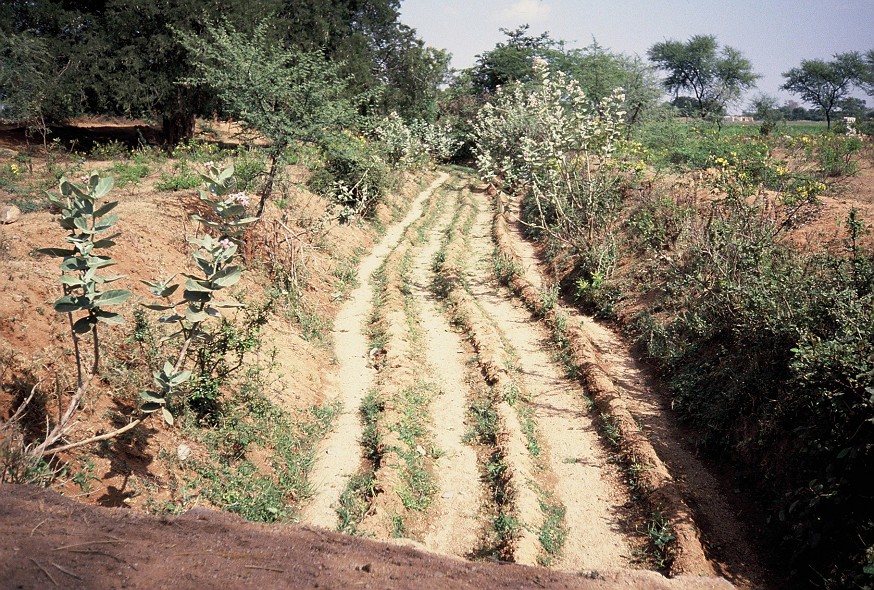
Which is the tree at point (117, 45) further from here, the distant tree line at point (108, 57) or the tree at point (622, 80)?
the tree at point (622, 80)

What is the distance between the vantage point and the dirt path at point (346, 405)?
6.36 metres

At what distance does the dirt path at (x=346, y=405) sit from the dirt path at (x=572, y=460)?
7.29 feet

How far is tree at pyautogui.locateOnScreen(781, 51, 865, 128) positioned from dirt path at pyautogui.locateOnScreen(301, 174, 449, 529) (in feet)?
141

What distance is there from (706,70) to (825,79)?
8499mm

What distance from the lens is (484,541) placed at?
5.95m

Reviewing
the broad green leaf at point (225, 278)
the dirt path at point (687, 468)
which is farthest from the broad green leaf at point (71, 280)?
the dirt path at point (687, 468)

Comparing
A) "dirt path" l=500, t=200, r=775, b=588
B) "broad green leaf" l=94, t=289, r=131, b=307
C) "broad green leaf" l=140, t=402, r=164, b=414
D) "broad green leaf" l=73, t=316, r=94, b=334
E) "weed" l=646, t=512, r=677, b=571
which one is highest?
"broad green leaf" l=94, t=289, r=131, b=307

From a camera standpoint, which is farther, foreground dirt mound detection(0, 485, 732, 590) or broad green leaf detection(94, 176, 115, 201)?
broad green leaf detection(94, 176, 115, 201)

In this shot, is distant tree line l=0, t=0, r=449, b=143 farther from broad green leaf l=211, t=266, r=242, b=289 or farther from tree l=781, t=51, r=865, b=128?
tree l=781, t=51, r=865, b=128

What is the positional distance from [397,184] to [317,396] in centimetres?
1439

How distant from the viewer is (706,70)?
45.0 m

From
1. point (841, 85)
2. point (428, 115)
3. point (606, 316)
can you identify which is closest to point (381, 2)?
point (428, 115)

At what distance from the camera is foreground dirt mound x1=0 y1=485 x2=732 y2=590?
8.73ft

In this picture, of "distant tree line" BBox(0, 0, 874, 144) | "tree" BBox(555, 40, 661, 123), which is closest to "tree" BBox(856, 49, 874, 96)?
"distant tree line" BBox(0, 0, 874, 144)
